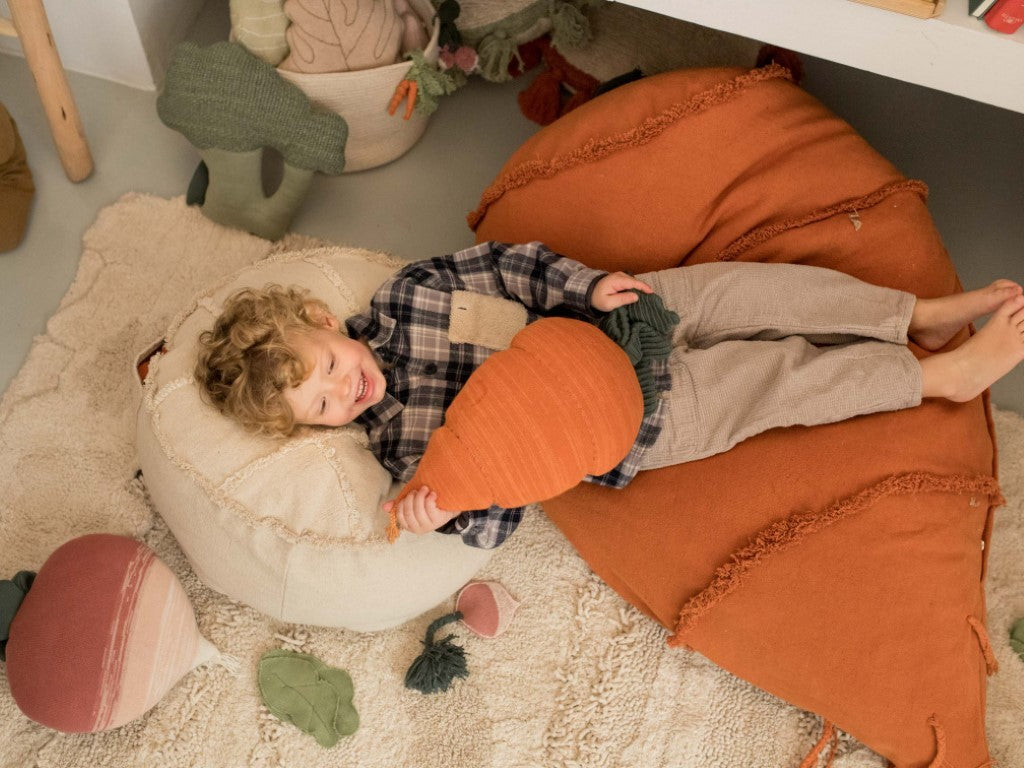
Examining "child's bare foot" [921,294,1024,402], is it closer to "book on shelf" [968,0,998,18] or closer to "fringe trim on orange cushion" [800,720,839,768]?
"book on shelf" [968,0,998,18]

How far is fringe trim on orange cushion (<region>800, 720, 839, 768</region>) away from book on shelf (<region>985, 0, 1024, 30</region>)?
40.7 inches

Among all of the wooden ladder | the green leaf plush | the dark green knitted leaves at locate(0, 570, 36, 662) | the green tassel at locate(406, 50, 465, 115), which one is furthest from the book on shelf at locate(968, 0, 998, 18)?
the dark green knitted leaves at locate(0, 570, 36, 662)

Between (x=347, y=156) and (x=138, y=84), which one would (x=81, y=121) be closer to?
(x=138, y=84)

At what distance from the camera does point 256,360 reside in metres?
1.19

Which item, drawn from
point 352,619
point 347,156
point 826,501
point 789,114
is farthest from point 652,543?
point 347,156

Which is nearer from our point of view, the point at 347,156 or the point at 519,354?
the point at 519,354

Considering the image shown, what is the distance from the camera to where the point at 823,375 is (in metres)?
1.24

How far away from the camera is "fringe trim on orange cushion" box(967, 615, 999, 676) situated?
1.22 meters

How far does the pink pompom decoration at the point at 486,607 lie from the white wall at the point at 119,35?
4.33 feet

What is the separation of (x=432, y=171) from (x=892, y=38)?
0.96 m

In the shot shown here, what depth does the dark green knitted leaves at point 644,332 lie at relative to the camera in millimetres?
1211

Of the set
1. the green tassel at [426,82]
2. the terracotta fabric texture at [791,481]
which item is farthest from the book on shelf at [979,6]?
the green tassel at [426,82]

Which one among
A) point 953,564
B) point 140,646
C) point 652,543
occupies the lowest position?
point 140,646

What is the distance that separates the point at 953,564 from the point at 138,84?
186 cm
